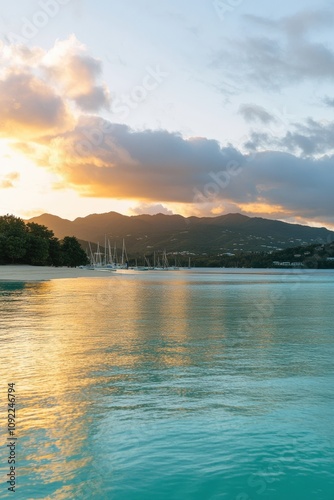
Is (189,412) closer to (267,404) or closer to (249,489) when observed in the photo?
(267,404)

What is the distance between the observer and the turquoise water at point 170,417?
10461mm

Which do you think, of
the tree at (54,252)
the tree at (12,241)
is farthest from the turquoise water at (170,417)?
the tree at (54,252)

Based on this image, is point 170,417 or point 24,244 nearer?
point 170,417

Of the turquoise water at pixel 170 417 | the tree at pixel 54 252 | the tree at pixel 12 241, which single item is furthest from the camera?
the tree at pixel 54 252

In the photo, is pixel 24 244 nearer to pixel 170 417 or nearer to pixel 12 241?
pixel 12 241

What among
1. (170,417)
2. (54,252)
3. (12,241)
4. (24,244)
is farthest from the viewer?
(54,252)

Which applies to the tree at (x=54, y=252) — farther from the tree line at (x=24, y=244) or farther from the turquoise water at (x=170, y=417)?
the turquoise water at (x=170, y=417)

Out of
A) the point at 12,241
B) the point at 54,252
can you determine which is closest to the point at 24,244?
the point at 12,241

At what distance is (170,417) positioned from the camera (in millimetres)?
14031

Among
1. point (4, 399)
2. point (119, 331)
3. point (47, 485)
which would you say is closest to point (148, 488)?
point (47, 485)

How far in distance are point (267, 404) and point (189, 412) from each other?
2.67 meters

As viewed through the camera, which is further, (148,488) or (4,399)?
(4,399)

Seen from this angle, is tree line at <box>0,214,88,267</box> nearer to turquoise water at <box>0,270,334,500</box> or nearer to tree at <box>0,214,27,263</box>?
tree at <box>0,214,27,263</box>

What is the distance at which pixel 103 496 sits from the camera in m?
9.80
